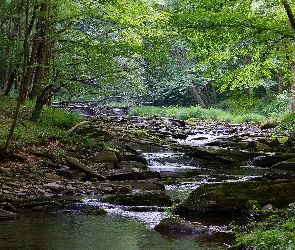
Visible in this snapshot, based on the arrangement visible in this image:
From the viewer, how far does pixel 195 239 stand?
6.06m

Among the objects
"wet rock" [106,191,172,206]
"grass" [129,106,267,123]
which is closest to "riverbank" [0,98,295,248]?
"wet rock" [106,191,172,206]

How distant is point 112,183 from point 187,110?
2484 centimetres

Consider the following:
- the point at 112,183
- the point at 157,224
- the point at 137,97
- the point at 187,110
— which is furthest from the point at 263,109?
the point at 157,224

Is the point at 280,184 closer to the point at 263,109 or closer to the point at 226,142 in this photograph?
the point at 226,142

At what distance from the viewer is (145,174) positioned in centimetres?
1174

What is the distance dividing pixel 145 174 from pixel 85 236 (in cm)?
560

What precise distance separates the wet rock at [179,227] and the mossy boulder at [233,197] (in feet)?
2.93

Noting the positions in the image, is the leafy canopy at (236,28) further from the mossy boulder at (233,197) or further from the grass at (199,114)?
the grass at (199,114)

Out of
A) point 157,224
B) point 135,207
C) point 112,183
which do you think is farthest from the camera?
point 112,183

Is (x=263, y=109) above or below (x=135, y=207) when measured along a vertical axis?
above

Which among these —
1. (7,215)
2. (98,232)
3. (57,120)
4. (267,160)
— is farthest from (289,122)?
(57,120)

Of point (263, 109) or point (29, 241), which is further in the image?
point (263, 109)

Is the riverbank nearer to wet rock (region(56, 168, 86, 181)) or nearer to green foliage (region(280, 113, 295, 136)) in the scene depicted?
wet rock (region(56, 168, 86, 181))

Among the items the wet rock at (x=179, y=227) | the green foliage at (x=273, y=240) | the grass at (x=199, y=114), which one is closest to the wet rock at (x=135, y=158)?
the wet rock at (x=179, y=227)
